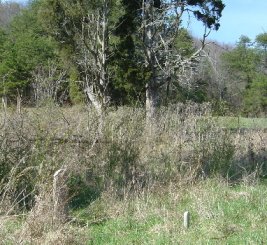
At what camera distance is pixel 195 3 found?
2397 cm

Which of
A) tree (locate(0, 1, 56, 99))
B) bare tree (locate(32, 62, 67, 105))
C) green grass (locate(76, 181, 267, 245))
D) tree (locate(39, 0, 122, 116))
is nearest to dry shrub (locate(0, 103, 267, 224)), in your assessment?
green grass (locate(76, 181, 267, 245))

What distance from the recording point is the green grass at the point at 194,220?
5922mm

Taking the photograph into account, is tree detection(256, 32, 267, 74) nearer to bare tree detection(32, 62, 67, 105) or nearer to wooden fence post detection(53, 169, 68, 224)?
bare tree detection(32, 62, 67, 105)

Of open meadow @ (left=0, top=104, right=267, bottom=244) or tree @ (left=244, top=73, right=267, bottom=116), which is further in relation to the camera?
tree @ (left=244, top=73, right=267, bottom=116)

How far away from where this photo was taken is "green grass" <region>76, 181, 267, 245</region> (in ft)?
19.4

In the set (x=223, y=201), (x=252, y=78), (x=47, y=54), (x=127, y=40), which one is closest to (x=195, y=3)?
(x=127, y=40)

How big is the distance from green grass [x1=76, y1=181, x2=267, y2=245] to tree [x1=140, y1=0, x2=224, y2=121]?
52.5 ft

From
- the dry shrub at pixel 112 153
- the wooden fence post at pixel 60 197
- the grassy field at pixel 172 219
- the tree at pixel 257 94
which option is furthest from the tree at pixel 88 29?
the tree at pixel 257 94

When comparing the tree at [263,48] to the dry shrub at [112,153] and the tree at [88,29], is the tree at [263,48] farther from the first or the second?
the dry shrub at [112,153]

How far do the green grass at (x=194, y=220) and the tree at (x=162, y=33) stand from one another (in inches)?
630

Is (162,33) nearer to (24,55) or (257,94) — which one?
(24,55)

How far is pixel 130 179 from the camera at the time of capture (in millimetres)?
8758

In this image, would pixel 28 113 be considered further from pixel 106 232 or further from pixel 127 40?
pixel 127 40

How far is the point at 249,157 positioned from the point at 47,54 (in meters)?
38.2
